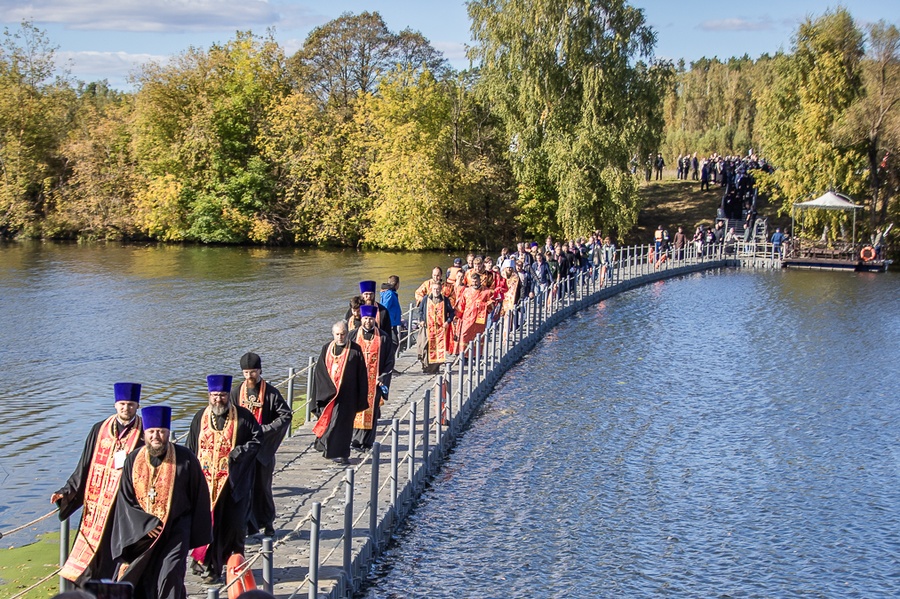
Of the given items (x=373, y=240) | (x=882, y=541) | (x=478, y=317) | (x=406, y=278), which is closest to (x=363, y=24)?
(x=373, y=240)

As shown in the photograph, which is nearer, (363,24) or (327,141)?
(327,141)

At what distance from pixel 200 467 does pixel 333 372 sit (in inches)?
Answer: 208

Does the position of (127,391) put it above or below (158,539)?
above

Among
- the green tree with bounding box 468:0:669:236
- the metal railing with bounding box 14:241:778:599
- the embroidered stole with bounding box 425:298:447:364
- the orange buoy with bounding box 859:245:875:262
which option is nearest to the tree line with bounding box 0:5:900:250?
the green tree with bounding box 468:0:669:236

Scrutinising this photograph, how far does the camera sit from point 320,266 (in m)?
50.9

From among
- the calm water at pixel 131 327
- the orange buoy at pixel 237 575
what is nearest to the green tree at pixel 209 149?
the calm water at pixel 131 327

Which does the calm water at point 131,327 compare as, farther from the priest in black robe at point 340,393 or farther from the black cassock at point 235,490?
the black cassock at point 235,490

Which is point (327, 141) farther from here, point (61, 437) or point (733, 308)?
point (61, 437)

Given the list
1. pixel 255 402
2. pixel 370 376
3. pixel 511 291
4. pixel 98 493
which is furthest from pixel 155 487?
pixel 511 291

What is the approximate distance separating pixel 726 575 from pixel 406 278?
34.1m

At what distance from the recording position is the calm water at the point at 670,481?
38.3 ft

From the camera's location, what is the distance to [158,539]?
8.20 meters

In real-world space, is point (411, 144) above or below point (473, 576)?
above

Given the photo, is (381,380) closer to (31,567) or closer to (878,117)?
(31,567)
